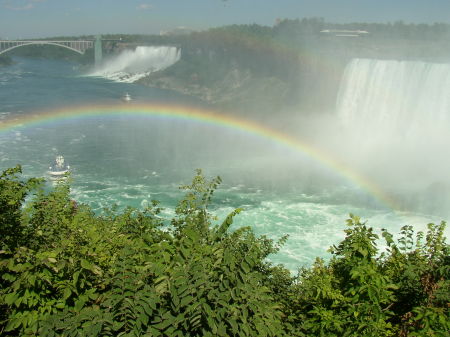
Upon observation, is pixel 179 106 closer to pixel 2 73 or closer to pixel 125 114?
pixel 125 114

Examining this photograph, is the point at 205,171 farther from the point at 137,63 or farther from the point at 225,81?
Result: the point at 137,63

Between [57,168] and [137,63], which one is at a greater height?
[57,168]

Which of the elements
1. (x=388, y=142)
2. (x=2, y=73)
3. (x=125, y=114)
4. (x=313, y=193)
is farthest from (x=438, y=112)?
(x=2, y=73)

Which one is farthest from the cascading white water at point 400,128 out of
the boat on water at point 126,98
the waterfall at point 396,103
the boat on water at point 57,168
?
the boat on water at point 126,98

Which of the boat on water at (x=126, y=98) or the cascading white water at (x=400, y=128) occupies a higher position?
the cascading white water at (x=400, y=128)

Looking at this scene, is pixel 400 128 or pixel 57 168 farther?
pixel 400 128

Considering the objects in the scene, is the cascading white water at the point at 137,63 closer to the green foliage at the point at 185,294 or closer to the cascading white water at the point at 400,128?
the cascading white water at the point at 400,128

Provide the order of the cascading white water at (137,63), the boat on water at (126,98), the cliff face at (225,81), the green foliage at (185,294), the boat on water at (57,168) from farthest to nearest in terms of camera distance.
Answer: the cascading white water at (137,63) → the cliff face at (225,81) → the boat on water at (126,98) → the boat on water at (57,168) → the green foliage at (185,294)

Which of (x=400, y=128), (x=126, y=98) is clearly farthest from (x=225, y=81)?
(x=400, y=128)
